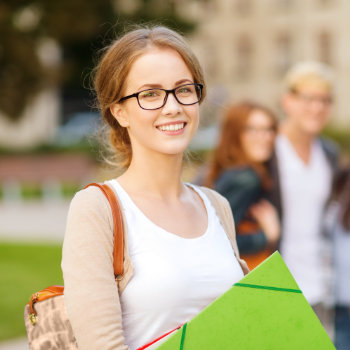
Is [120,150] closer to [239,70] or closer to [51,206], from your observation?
[51,206]

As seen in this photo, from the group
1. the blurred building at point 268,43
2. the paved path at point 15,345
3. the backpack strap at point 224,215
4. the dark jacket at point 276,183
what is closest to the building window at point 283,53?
the blurred building at point 268,43

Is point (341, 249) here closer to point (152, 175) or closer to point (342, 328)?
point (342, 328)

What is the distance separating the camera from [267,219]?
4.31m

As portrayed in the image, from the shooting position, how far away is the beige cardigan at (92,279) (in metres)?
1.95

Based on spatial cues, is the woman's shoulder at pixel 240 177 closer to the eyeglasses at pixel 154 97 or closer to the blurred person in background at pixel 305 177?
the blurred person in background at pixel 305 177

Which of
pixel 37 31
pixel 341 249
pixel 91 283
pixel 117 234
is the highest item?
pixel 37 31

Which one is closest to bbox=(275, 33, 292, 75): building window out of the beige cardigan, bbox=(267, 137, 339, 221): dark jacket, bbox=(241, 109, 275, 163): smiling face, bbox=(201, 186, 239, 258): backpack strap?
bbox=(267, 137, 339, 221): dark jacket

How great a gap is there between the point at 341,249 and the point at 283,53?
45.1 meters

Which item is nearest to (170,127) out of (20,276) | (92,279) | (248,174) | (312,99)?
(92,279)

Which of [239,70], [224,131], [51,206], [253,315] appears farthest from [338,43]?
[253,315]

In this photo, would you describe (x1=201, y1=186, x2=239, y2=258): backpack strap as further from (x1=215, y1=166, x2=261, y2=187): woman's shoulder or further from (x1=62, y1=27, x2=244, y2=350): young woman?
(x1=215, y1=166, x2=261, y2=187): woman's shoulder

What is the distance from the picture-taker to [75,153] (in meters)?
25.6

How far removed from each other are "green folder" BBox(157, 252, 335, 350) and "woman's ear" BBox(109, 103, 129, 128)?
0.65 metres

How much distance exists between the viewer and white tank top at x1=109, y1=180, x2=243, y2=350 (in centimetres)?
206
